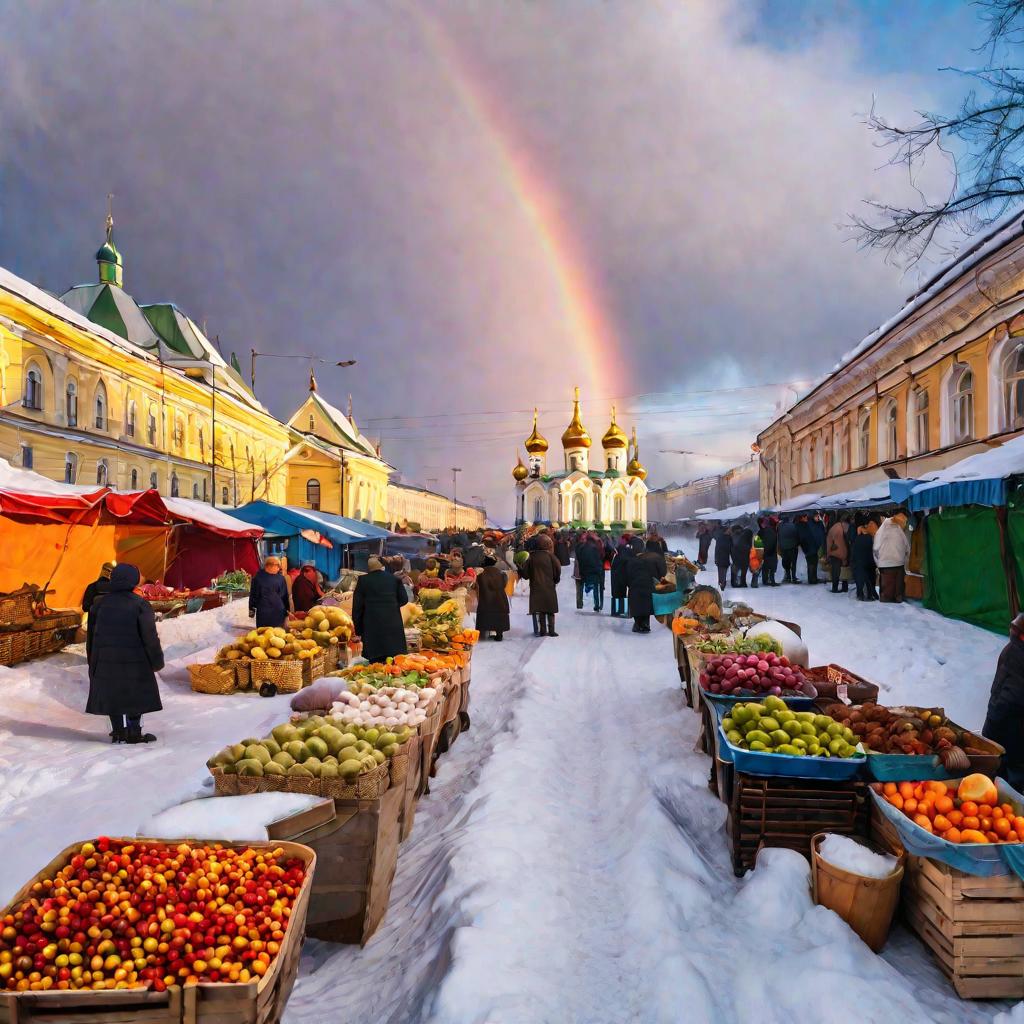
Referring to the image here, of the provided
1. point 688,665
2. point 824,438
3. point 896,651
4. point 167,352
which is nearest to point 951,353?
point 896,651

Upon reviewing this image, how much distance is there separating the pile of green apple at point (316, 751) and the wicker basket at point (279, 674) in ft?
14.0

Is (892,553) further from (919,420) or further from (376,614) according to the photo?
(376,614)

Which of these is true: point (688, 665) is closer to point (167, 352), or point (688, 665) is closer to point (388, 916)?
point (388, 916)

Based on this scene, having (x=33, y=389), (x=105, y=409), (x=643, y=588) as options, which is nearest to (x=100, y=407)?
(x=105, y=409)

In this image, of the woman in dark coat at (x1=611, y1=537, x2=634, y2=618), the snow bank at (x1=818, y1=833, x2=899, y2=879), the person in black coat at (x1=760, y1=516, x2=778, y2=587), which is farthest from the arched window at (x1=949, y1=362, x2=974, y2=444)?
Result: the snow bank at (x1=818, y1=833, x2=899, y2=879)

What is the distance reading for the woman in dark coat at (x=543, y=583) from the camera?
1322 centimetres

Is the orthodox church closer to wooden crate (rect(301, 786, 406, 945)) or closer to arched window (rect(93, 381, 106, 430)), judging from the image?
arched window (rect(93, 381, 106, 430))

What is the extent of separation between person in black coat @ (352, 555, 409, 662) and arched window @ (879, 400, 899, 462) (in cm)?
1706

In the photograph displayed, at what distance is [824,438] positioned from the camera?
88.6 ft

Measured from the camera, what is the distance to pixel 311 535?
19.9 meters

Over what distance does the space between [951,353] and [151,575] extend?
19.7 meters

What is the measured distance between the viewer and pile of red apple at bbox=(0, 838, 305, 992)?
102 inches

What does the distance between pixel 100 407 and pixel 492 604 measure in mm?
19241

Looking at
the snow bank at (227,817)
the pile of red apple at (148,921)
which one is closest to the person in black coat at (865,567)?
the snow bank at (227,817)
